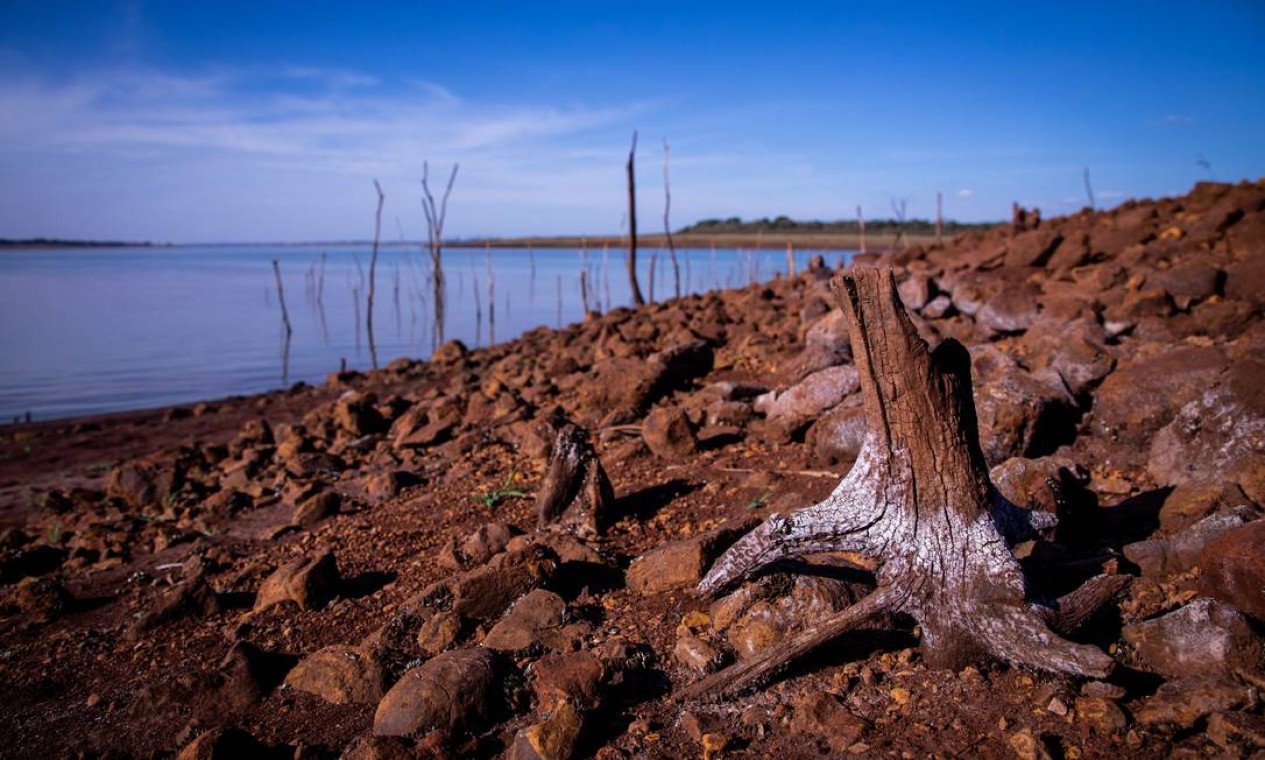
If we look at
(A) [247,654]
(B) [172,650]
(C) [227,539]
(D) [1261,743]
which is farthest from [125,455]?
(D) [1261,743]

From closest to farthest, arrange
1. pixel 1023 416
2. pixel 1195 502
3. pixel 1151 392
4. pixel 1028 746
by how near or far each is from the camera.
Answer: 1. pixel 1028 746
2. pixel 1195 502
3. pixel 1023 416
4. pixel 1151 392

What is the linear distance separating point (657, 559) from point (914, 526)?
4.32ft

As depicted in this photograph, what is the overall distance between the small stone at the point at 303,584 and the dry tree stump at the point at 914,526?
7.04 ft

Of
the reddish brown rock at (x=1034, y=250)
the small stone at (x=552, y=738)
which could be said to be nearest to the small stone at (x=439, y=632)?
the small stone at (x=552, y=738)

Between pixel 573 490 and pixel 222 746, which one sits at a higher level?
pixel 573 490

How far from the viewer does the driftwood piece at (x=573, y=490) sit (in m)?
4.77

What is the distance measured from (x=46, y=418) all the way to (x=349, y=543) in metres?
10.9

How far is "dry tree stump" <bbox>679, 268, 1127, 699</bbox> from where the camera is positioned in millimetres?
2838

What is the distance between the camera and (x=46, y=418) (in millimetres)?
13148

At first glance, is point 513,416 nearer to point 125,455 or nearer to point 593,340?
point 593,340

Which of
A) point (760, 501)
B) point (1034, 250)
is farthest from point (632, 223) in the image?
point (760, 501)

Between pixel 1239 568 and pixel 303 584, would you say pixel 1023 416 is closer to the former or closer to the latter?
pixel 1239 568

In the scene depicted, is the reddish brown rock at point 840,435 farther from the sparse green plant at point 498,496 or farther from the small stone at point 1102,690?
the small stone at point 1102,690

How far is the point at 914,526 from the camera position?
9.82 ft
